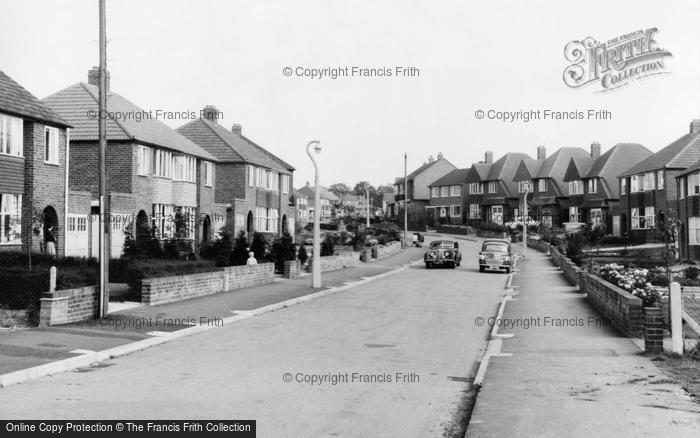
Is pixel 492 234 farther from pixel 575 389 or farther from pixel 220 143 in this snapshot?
pixel 575 389

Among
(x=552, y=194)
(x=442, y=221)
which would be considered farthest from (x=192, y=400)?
(x=442, y=221)

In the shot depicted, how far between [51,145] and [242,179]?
20287 millimetres

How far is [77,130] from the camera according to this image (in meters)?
33.4

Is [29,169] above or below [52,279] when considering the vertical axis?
above

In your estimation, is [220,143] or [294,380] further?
[220,143]

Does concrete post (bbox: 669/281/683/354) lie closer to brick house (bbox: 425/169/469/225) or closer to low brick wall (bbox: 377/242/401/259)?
low brick wall (bbox: 377/242/401/259)

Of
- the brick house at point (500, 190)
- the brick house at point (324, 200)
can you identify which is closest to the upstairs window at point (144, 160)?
the brick house at point (500, 190)

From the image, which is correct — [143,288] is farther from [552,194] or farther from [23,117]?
[552,194]

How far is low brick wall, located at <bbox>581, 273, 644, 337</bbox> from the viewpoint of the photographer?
1413 centimetres

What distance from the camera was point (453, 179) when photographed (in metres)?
95.7

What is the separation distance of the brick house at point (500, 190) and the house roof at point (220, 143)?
125 ft

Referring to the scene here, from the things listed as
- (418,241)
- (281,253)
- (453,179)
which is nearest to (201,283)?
(281,253)

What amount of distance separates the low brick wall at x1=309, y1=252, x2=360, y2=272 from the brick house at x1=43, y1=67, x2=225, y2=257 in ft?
21.4

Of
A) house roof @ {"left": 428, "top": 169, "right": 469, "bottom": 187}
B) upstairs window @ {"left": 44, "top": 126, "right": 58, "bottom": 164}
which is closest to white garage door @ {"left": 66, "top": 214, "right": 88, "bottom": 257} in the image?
upstairs window @ {"left": 44, "top": 126, "right": 58, "bottom": 164}
